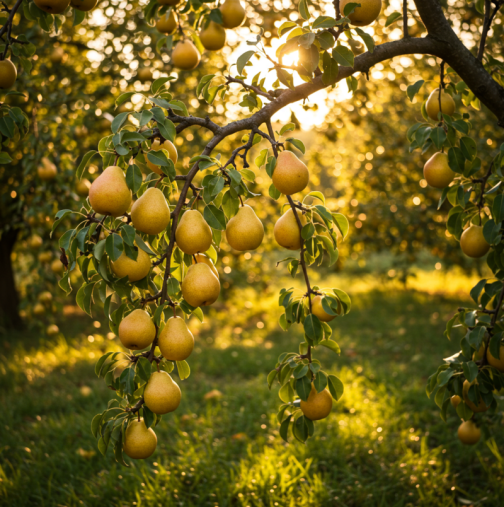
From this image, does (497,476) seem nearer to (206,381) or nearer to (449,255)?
(206,381)

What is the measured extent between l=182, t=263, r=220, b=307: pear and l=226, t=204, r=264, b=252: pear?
0.12 meters

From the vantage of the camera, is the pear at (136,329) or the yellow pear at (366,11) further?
the yellow pear at (366,11)

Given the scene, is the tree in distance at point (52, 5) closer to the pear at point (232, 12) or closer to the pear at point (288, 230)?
the pear at point (232, 12)

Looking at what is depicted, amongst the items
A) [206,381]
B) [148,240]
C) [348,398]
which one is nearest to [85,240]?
[148,240]

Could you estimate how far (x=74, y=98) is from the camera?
297 cm

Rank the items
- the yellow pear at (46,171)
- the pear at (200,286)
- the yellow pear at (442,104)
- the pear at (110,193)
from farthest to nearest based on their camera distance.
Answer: the yellow pear at (46,171)
the yellow pear at (442,104)
the pear at (200,286)
the pear at (110,193)

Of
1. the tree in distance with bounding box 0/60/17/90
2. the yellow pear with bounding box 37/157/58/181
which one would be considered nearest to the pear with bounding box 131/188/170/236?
the tree in distance with bounding box 0/60/17/90

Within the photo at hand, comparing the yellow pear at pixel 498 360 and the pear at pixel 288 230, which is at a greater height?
the pear at pixel 288 230

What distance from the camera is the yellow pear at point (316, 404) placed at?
1383 mm

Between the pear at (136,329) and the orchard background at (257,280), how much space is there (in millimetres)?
37

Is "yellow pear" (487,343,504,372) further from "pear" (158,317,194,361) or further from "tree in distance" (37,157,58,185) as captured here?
"tree in distance" (37,157,58,185)

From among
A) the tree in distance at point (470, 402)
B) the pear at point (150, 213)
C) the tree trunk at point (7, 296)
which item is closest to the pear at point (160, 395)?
the pear at point (150, 213)

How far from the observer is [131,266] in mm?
1083

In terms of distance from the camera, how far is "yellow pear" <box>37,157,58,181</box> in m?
2.62
